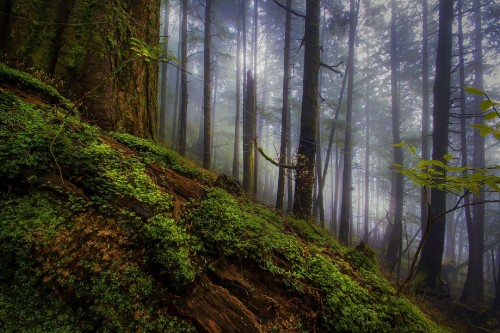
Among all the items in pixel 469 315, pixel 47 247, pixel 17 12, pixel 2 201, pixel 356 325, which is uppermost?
pixel 17 12

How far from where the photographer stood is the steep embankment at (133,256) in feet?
5.27

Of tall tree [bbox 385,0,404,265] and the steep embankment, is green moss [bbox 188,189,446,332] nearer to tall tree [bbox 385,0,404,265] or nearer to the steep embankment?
the steep embankment

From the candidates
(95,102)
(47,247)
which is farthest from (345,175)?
(47,247)

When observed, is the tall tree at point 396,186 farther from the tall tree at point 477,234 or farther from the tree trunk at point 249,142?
the tree trunk at point 249,142

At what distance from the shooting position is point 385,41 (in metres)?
22.8

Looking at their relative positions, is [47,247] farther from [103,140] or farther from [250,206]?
[250,206]

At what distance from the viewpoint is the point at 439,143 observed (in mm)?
9430

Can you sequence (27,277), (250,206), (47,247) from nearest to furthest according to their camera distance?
(27,277)
(47,247)
(250,206)

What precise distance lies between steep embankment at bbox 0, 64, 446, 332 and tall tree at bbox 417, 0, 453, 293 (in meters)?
8.19

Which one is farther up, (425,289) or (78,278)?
(78,278)

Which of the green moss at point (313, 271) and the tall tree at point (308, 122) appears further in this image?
the tall tree at point (308, 122)

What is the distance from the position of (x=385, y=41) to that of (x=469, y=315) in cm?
2269

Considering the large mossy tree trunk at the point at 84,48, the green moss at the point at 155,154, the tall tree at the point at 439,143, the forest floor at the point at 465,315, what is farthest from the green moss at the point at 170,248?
the tall tree at the point at 439,143

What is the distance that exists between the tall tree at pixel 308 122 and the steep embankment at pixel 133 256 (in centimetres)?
332
